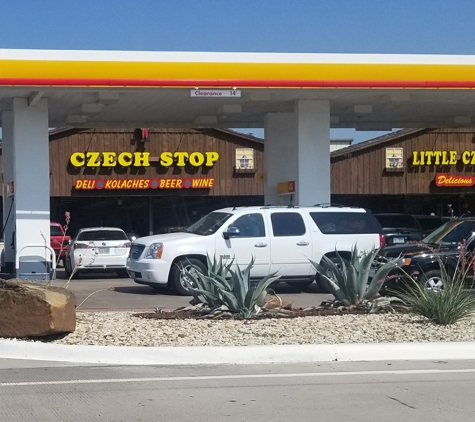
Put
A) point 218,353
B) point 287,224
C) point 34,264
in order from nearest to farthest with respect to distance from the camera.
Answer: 1. point 218,353
2. point 287,224
3. point 34,264

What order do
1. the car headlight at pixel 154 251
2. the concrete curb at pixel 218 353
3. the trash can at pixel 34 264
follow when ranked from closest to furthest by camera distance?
the concrete curb at pixel 218 353 < the car headlight at pixel 154 251 < the trash can at pixel 34 264

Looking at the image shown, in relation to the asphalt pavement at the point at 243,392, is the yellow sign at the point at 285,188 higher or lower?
higher

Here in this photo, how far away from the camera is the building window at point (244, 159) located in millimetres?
41844

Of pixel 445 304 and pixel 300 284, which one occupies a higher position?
pixel 445 304

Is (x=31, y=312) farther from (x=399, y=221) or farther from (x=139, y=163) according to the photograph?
(x=139, y=163)

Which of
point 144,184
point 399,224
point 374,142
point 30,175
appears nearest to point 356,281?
point 30,175

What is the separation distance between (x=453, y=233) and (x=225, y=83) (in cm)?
641

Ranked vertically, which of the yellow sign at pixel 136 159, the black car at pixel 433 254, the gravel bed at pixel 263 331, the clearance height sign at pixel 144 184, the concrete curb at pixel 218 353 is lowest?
the concrete curb at pixel 218 353

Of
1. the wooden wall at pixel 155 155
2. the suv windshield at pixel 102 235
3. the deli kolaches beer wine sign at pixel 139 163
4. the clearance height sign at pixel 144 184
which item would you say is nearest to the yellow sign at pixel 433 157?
the wooden wall at pixel 155 155

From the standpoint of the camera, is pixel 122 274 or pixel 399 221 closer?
pixel 122 274

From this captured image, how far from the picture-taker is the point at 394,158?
142 feet

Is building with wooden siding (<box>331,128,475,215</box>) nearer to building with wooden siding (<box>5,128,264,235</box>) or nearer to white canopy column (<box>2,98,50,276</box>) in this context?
building with wooden siding (<box>5,128,264,235</box>)

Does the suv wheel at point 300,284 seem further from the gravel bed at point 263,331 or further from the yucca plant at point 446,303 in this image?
the yucca plant at point 446,303

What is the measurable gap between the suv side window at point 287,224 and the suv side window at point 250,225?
282mm
